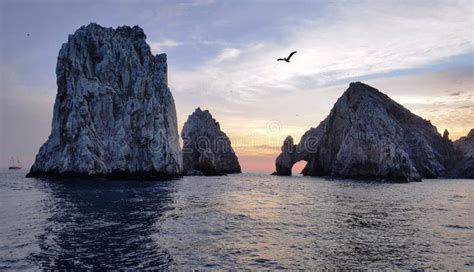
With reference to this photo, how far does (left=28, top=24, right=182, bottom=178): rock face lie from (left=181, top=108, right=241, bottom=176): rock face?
41182 mm

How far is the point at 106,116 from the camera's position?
86500mm

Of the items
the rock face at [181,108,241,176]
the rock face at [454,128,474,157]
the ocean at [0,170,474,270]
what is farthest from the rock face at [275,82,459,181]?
the ocean at [0,170,474,270]

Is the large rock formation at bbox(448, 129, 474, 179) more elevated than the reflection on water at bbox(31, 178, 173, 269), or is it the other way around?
the large rock formation at bbox(448, 129, 474, 179)

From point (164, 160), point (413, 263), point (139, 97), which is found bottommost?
point (413, 263)

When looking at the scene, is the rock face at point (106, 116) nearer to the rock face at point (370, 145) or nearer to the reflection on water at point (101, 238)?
the reflection on water at point (101, 238)

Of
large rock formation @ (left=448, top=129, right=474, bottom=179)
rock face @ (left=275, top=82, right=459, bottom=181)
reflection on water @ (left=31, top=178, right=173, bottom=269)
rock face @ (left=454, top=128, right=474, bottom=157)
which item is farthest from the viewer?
rock face @ (left=454, top=128, right=474, bottom=157)

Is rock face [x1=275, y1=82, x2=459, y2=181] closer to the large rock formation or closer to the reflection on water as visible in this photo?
the large rock formation

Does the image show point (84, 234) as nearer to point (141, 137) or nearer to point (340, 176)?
point (141, 137)

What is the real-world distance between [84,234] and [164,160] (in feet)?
227

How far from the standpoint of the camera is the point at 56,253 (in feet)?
Result: 57.4

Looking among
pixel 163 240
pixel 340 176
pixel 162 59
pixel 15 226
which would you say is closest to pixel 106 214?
pixel 15 226

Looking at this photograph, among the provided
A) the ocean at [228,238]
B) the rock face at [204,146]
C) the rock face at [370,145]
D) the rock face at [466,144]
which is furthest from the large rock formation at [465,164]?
the ocean at [228,238]

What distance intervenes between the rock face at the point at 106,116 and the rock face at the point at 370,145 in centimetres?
6004

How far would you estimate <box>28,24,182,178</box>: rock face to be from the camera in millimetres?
80125
